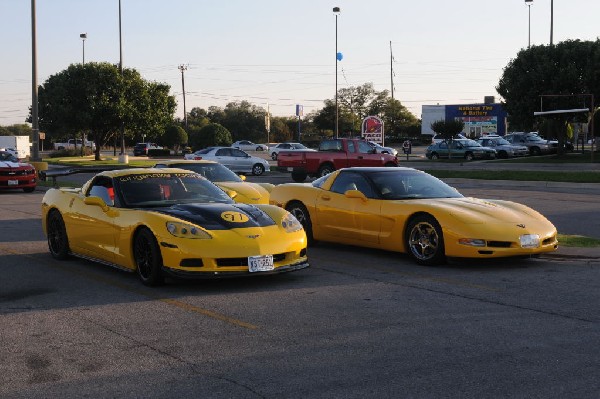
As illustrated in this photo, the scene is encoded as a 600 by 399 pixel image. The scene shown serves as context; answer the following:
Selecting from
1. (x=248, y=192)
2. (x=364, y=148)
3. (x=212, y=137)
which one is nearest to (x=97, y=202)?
(x=248, y=192)

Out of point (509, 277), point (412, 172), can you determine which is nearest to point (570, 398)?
point (509, 277)

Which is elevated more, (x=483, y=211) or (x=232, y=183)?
(x=232, y=183)

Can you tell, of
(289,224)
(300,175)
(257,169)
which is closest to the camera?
(289,224)

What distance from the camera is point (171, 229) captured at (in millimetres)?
8523

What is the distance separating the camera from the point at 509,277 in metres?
9.34

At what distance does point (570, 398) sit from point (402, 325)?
2138 mm

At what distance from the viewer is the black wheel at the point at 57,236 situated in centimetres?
1061

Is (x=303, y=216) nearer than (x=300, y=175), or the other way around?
(x=303, y=216)

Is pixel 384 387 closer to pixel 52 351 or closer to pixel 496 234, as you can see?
pixel 52 351

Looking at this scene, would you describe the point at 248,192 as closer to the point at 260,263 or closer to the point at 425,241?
the point at 425,241

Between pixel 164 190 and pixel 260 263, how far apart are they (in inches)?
78.1

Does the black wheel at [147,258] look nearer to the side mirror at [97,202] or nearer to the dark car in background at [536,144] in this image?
the side mirror at [97,202]

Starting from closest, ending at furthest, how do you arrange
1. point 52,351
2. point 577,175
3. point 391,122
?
point 52,351 → point 577,175 → point 391,122

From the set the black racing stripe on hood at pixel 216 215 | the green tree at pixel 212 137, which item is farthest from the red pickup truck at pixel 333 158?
the green tree at pixel 212 137
